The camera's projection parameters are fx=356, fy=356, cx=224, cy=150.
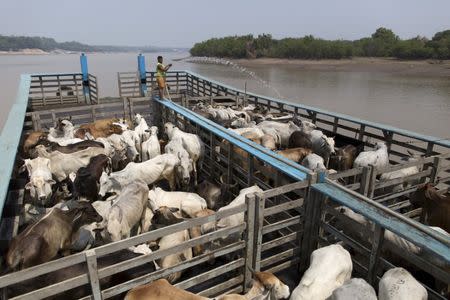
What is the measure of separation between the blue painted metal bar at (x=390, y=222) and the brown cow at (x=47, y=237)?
3.25 metres

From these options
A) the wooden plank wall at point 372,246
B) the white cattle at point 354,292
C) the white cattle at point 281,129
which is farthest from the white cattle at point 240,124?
the white cattle at point 354,292

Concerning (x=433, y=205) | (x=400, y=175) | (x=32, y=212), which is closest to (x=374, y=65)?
(x=400, y=175)

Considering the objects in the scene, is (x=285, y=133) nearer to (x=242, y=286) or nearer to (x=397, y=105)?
(x=242, y=286)

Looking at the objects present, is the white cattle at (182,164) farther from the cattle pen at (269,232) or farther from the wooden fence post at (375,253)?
the wooden fence post at (375,253)

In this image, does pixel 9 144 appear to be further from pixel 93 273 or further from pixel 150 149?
pixel 93 273

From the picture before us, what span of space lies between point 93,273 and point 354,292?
2.50 meters

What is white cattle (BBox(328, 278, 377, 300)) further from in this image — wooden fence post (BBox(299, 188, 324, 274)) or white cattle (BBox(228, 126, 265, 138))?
white cattle (BBox(228, 126, 265, 138))

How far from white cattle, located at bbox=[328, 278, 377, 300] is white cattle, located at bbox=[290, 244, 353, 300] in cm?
17

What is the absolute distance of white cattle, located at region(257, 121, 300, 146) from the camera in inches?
353

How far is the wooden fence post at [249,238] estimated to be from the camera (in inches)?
165

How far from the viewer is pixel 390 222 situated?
3658mm

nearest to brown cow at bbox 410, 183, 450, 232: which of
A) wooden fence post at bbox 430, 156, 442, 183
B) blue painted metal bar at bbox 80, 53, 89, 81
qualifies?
wooden fence post at bbox 430, 156, 442, 183

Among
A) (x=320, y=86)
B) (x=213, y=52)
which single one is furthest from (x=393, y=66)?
(x=213, y=52)

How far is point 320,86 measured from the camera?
116 feet
